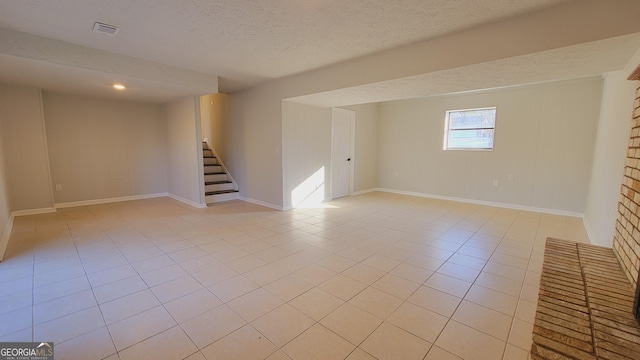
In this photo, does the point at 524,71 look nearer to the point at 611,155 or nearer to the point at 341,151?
the point at 611,155

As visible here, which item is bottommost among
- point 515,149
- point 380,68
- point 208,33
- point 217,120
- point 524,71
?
point 515,149

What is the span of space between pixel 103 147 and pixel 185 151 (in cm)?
173

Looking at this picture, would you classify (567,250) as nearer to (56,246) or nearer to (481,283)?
(481,283)

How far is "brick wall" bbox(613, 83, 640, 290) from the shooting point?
1585mm

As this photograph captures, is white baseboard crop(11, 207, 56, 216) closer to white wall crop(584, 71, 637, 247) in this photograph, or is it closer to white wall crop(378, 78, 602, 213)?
white wall crop(378, 78, 602, 213)

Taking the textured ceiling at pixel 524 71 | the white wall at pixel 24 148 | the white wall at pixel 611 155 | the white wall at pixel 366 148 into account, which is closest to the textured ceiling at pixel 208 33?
the textured ceiling at pixel 524 71

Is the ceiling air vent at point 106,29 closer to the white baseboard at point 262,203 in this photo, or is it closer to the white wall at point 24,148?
the white wall at point 24,148

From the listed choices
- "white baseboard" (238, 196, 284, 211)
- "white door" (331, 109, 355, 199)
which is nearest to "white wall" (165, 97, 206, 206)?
"white baseboard" (238, 196, 284, 211)

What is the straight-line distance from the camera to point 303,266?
9.02 feet

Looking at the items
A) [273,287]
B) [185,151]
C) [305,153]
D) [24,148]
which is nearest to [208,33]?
[273,287]

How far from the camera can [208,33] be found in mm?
2822

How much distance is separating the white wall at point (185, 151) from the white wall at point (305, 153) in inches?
68.4

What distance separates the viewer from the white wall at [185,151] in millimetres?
5141

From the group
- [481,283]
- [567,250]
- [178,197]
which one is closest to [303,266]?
[481,283]
